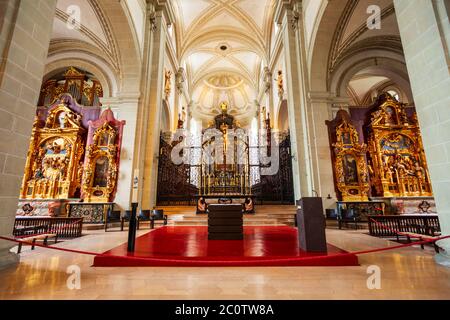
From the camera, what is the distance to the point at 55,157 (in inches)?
384

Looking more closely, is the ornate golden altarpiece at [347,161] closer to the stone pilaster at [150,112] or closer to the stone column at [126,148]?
the stone pilaster at [150,112]

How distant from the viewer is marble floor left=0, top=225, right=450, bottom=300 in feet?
6.37

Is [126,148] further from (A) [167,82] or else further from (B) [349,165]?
(B) [349,165]

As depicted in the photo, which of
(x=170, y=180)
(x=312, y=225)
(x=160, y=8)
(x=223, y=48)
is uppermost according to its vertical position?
(x=223, y=48)

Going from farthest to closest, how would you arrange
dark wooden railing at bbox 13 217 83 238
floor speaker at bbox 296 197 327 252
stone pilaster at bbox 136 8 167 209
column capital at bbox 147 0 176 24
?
column capital at bbox 147 0 176 24 → stone pilaster at bbox 136 8 167 209 → dark wooden railing at bbox 13 217 83 238 → floor speaker at bbox 296 197 327 252

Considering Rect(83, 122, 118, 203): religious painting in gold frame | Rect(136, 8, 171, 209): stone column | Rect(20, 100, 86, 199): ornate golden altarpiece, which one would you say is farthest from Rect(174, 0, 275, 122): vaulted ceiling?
Rect(83, 122, 118, 203): religious painting in gold frame

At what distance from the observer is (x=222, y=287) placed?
6.95 ft

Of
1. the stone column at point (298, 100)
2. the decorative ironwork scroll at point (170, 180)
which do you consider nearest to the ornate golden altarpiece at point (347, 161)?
the stone column at point (298, 100)

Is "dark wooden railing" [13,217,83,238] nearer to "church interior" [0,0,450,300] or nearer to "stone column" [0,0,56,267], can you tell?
"church interior" [0,0,450,300]

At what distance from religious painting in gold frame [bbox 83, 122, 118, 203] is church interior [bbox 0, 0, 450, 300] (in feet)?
0.22

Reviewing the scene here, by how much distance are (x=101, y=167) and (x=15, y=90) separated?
622 cm

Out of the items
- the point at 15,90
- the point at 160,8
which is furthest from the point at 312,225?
the point at 160,8
